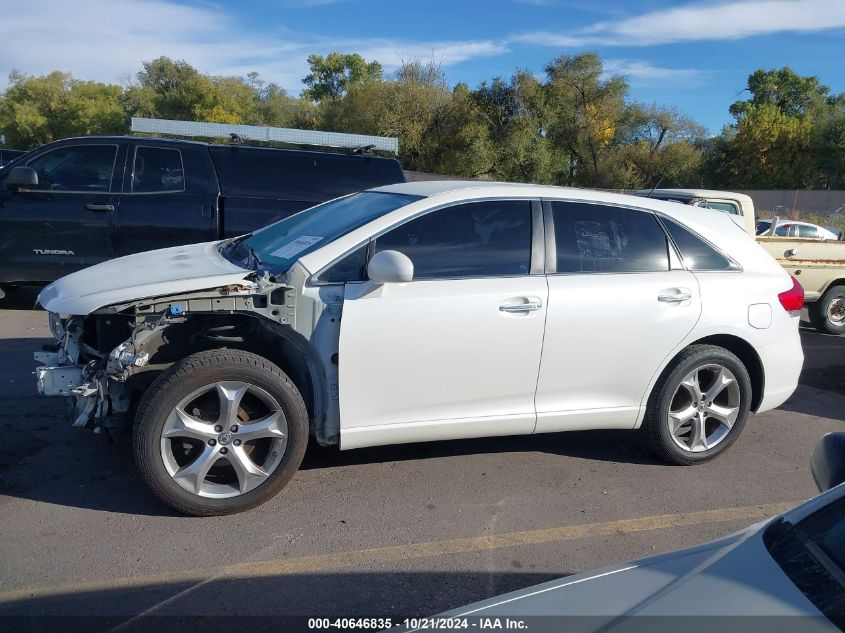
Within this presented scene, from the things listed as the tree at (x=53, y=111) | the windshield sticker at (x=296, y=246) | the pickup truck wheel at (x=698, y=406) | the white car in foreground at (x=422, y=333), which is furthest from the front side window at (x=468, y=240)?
the tree at (x=53, y=111)

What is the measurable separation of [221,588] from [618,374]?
263 centimetres

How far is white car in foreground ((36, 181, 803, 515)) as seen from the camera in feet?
12.9

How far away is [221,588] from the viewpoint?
10.8 feet

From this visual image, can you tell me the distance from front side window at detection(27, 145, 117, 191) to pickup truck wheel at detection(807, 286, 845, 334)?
9.55 m

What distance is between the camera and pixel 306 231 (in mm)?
4707

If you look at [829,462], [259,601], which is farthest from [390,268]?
[829,462]

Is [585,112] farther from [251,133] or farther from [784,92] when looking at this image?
[251,133]

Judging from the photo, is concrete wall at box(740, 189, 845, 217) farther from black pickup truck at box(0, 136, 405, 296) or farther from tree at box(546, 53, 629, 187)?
black pickup truck at box(0, 136, 405, 296)

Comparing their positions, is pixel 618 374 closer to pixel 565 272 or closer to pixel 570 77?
pixel 565 272

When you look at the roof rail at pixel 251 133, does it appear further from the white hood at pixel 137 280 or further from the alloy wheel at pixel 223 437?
the alloy wheel at pixel 223 437

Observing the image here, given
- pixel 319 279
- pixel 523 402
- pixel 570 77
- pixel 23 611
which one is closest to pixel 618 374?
pixel 523 402

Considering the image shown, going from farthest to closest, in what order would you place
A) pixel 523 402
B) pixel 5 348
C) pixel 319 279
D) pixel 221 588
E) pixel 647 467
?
pixel 5 348, pixel 647 467, pixel 523 402, pixel 319 279, pixel 221 588

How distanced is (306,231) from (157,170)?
4343 mm

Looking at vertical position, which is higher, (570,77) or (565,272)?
(570,77)
